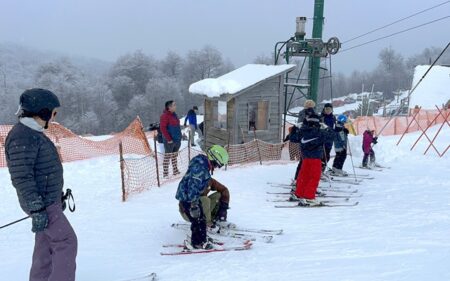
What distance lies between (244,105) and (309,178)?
286 inches

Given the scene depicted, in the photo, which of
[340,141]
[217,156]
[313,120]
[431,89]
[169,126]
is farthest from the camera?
[431,89]

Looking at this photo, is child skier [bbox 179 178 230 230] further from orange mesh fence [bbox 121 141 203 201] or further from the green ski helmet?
orange mesh fence [bbox 121 141 203 201]

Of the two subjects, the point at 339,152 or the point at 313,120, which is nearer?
the point at 313,120

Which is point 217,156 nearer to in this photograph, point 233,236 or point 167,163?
point 233,236

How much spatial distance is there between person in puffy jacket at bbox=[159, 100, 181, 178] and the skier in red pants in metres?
3.77

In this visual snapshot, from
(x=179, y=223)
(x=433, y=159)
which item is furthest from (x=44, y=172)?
(x=433, y=159)

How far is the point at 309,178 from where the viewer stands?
7.58m

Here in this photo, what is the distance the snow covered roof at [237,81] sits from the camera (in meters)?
14.1

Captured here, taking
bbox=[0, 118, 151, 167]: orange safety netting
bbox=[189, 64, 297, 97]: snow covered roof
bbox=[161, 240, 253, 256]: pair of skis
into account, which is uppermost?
bbox=[189, 64, 297, 97]: snow covered roof

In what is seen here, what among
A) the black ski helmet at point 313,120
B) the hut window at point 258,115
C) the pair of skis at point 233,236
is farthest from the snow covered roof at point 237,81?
the pair of skis at point 233,236

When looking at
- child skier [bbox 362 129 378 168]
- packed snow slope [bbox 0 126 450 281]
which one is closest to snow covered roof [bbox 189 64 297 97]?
child skier [bbox 362 129 378 168]

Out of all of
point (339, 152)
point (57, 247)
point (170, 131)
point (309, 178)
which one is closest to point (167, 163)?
point (170, 131)

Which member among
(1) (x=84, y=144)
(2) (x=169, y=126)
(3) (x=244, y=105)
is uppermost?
(3) (x=244, y=105)

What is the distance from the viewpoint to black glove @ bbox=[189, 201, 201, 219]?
5.16 meters
